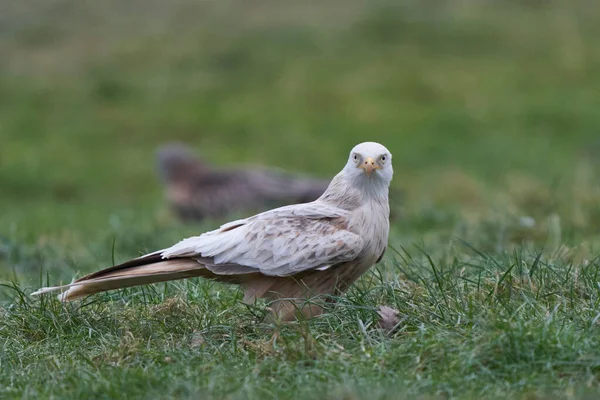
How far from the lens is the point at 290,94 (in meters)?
17.5

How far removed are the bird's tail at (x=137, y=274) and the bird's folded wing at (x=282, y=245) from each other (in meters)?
0.05

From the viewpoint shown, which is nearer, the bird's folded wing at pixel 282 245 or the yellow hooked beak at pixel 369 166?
the bird's folded wing at pixel 282 245

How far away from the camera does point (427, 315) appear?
4336 millimetres

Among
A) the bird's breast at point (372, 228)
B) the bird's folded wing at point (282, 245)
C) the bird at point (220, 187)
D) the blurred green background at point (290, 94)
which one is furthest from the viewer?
the blurred green background at point (290, 94)

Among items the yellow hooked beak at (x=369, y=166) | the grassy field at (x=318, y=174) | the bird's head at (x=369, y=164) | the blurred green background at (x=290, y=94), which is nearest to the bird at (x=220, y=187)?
the blurred green background at (x=290, y=94)

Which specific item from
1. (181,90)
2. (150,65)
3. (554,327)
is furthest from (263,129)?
(554,327)

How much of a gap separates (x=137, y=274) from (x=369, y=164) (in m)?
1.15

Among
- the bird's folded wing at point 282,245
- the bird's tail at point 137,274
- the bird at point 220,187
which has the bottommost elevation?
the bird at point 220,187

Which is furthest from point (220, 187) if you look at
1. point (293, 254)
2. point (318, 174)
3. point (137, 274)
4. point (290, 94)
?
point (293, 254)

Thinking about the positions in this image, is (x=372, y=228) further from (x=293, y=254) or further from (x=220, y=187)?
(x=220, y=187)

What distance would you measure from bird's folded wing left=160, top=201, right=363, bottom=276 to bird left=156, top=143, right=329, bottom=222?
6.26 meters

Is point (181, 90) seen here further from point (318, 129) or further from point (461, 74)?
point (461, 74)

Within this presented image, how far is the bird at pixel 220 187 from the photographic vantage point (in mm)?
11344

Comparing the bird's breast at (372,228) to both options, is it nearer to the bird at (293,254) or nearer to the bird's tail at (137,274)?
the bird at (293,254)
